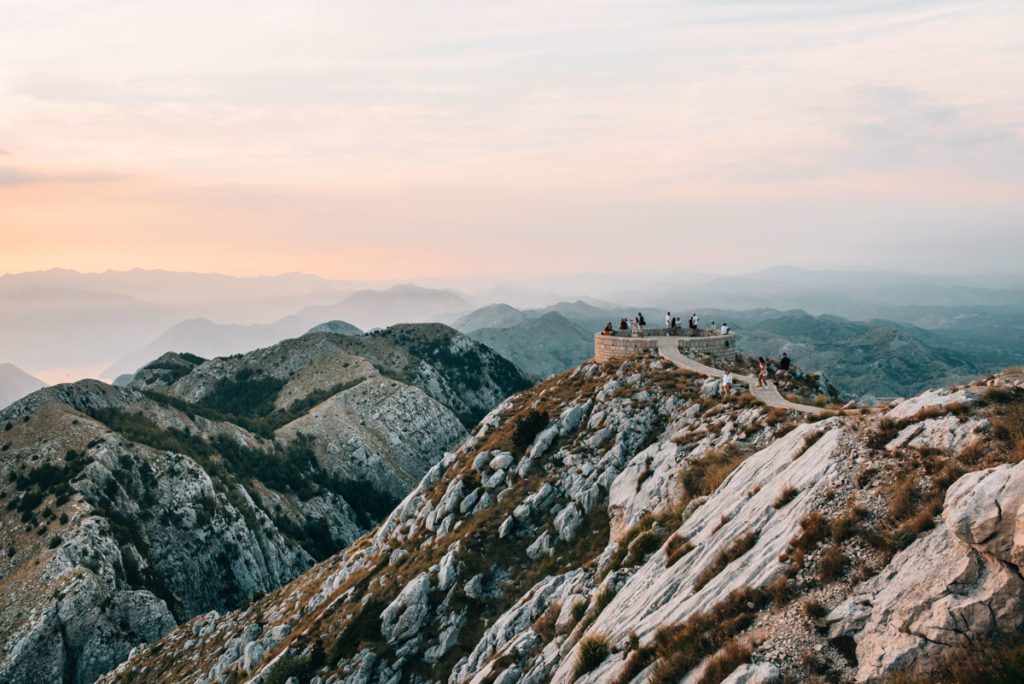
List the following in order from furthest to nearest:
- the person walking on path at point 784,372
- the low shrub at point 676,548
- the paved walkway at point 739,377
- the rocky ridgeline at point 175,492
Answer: the rocky ridgeline at point 175,492 < the person walking on path at point 784,372 < the paved walkway at point 739,377 < the low shrub at point 676,548

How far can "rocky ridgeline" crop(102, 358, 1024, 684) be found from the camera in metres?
A: 11.4

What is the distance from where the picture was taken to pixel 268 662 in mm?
37750

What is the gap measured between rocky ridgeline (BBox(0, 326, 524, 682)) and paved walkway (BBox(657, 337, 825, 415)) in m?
53.4

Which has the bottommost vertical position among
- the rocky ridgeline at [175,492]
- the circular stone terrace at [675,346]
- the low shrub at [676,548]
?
the rocky ridgeline at [175,492]

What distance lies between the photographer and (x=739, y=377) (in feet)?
127

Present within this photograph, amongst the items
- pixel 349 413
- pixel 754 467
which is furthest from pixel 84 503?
pixel 754 467

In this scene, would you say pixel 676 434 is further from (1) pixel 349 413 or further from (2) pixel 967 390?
(1) pixel 349 413

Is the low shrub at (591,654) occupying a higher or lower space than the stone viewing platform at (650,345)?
lower

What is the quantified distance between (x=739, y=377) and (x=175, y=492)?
90.1 metres

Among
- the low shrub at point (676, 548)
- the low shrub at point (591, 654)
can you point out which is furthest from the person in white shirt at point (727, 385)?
the low shrub at point (591, 654)

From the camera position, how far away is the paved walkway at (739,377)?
29778 millimetres

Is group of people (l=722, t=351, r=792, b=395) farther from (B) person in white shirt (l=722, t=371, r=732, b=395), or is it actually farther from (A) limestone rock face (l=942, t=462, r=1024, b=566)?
(A) limestone rock face (l=942, t=462, r=1024, b=566)

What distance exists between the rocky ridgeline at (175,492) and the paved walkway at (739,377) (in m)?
53.4

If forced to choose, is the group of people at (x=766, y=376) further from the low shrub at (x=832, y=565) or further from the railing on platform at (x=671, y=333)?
the low shrub at (x=832, y=565)
